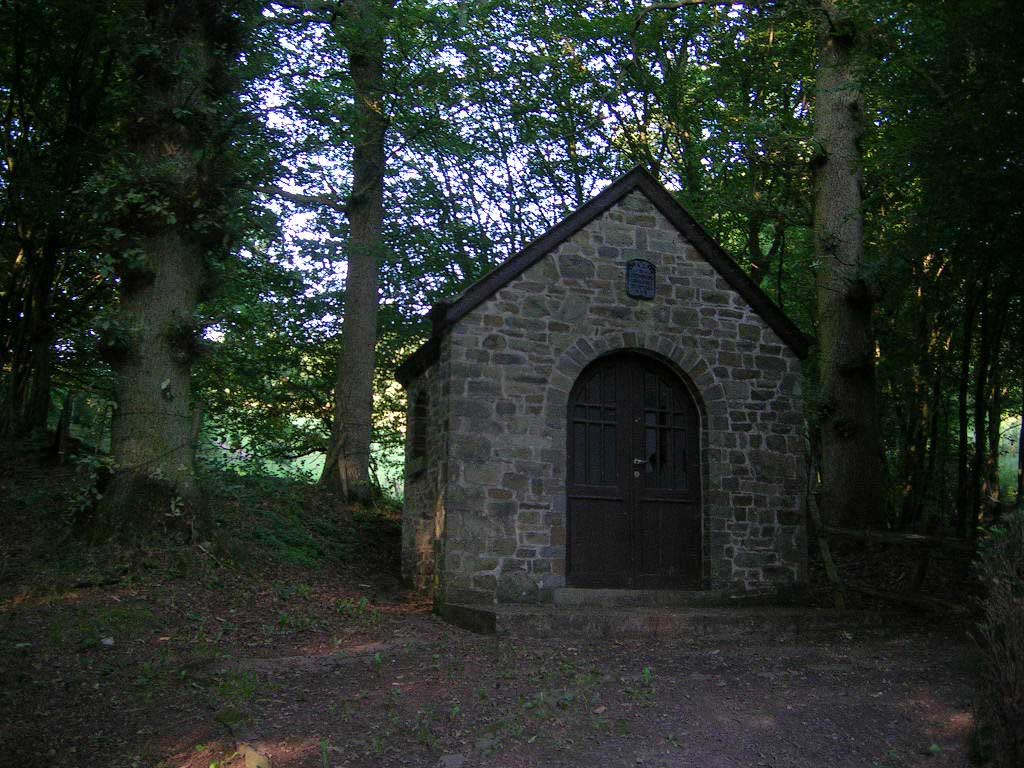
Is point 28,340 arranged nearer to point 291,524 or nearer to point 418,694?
point 291,524

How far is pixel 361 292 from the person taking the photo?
557 inches

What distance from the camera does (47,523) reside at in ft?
28.8

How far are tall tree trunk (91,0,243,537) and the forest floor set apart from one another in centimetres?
56

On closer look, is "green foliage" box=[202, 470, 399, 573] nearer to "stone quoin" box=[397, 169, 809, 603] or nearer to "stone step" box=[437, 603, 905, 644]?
"stone quoin" box=[397, 169, 809, 603]

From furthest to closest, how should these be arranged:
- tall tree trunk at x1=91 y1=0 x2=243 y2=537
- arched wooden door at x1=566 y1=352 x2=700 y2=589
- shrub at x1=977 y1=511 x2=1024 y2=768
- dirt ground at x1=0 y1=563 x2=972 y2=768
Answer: arched wooden door at x1=566 y1=352 x2=700 y2=589 → tall tree trunk at x1=91 y1=0 x2=243 y2=537 → dirt ground at x1=0 y1=563 x2=972 y2=768 → shrub at x1=977 y1=511 x2=1024 y2=768

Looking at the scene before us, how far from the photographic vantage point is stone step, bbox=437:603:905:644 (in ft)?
24.8

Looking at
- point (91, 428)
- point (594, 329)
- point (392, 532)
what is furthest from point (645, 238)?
point (91, 428)

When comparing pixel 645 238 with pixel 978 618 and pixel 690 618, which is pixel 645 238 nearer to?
pixel 690 618

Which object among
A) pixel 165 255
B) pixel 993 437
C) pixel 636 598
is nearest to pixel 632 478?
pixel 636 598

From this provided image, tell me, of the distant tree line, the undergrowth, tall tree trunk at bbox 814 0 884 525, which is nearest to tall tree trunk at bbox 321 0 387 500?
the distant tree line

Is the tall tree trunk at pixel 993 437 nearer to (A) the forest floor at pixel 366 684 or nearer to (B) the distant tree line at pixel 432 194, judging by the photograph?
(B) the distant tree line at pixel 432 194

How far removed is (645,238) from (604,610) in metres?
4.35

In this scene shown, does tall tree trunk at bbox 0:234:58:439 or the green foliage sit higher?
tall tree trunk at bbox 0:234:58:439

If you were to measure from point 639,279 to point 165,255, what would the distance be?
5.31 m
